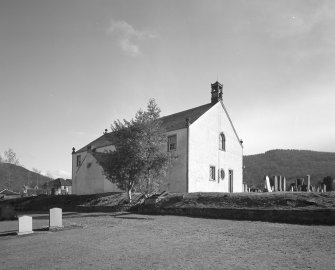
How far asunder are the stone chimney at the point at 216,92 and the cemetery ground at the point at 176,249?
22.6 meters

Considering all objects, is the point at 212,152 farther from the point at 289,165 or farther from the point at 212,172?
the point at 289,165

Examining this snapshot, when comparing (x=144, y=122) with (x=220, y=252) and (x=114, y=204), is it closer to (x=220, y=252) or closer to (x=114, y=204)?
(x=114, y=204)

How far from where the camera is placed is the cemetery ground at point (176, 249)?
862cm

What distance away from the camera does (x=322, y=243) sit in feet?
36.2

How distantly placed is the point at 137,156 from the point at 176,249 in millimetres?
15741

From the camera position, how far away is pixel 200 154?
32.4m

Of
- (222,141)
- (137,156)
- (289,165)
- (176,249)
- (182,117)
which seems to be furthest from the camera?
(289,165)

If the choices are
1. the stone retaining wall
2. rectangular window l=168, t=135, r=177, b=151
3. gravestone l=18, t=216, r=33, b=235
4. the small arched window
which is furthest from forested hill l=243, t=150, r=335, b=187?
gravestone l=18, t=216, r=33, b=235

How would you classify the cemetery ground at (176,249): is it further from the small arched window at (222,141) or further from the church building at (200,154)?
the small arched window at (222,141)

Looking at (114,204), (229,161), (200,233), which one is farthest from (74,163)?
(200,233)

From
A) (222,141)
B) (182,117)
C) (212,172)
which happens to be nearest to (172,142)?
(182,117)

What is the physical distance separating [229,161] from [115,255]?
92.1 ft

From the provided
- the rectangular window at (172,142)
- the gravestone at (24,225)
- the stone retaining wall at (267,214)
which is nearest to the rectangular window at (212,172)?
the rectangular window at (172,142)

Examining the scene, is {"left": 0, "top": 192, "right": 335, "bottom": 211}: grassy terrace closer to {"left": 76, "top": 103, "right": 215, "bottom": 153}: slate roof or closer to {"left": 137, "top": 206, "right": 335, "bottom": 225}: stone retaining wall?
{"left": 137, "top": 206, "right": 335, "bottom": 225}: stone retaining wall
